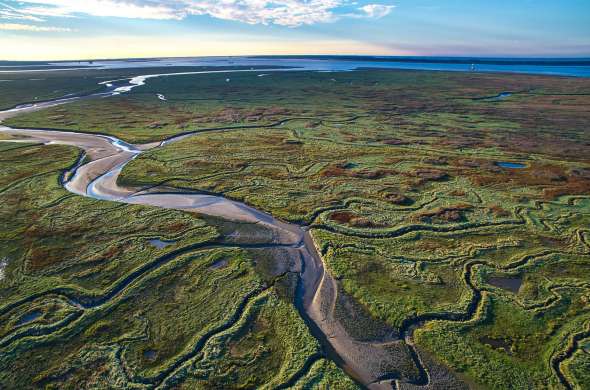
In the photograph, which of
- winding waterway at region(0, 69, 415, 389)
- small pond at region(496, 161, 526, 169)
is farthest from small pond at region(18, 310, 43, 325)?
small pond at region(496, 161, 526, 169)

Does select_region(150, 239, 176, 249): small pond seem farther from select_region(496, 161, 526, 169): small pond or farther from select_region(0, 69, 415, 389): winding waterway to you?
select_region(496, 161, 526, 169): small pond

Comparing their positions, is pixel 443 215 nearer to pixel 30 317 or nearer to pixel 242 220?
pixel 242 220

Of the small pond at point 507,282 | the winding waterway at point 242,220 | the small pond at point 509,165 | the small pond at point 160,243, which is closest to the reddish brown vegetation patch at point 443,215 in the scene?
the small pond at point 507,282

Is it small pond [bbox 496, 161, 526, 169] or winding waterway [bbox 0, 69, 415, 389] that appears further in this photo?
small pond [bbox 496, 161, 526, 169]

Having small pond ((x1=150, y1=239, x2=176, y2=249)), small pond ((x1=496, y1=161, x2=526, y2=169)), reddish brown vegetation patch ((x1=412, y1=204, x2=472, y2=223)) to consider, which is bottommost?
small pond ((x1=150, y1=239, x2=176, y2=249))

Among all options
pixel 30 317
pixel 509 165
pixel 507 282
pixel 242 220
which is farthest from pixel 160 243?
pixel 509 165

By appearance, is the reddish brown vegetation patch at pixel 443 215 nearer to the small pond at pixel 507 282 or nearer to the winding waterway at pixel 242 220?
the small pond at pixel 507 282

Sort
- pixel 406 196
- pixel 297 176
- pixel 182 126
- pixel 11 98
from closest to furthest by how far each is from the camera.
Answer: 1. pixel 406 196
2. pixel 297 176
3. pixel 182 126
4. pixel 11 98

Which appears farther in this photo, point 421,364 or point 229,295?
point 229,295

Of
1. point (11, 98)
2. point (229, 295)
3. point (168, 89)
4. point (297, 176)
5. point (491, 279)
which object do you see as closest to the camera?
point (229, 295)

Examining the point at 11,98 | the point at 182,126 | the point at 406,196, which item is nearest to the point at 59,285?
the point at 406,196

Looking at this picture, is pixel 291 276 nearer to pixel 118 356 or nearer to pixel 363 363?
pixel 363 363
